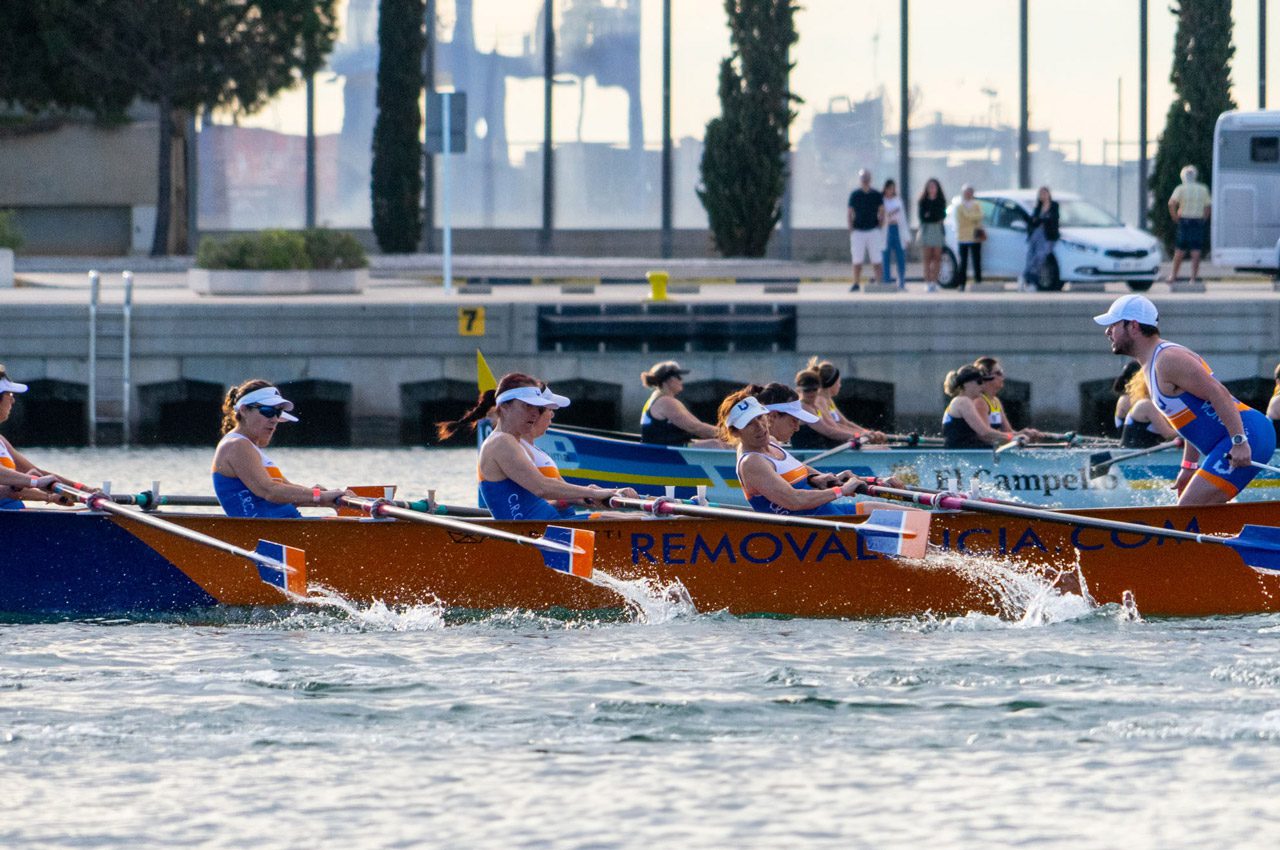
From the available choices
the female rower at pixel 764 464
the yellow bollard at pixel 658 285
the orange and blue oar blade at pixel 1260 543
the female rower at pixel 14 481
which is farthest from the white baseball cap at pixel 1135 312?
the yellow bollard at pixel 658 285

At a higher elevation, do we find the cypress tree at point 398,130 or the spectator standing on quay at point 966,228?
the cypress tree at point 398,130

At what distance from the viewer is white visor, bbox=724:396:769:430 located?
1248 centimetres

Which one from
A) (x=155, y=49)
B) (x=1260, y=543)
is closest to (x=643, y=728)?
(x=1260, y=543)

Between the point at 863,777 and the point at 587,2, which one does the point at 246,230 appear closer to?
the point at 587,2

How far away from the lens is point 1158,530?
1229 centimetres

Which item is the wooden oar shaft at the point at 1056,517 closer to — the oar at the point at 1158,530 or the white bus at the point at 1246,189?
the oar at the point at 1158,530

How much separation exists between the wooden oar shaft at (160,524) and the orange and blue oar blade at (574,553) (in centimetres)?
143

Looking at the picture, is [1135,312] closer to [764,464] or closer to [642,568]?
[764,464]

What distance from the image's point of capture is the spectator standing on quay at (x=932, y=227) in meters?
27.7

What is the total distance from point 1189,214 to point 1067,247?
165 centimetres

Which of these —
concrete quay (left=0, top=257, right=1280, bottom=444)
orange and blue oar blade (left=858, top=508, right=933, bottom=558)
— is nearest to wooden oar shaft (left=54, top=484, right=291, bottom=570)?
orange and blue oar blade (left=858, top=508, right=933, bottom=558)

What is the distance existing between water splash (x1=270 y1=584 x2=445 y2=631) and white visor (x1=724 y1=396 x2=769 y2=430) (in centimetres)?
198

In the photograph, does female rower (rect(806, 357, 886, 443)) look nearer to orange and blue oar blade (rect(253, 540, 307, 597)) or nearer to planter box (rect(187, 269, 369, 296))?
orange and blue oar blade (rect(253, 540, 307, 597))

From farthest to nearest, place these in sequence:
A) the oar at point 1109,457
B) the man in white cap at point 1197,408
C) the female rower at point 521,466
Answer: the oar at point 1109,457
the female rower at point 521,466
the man in white cap at point 1197,408
